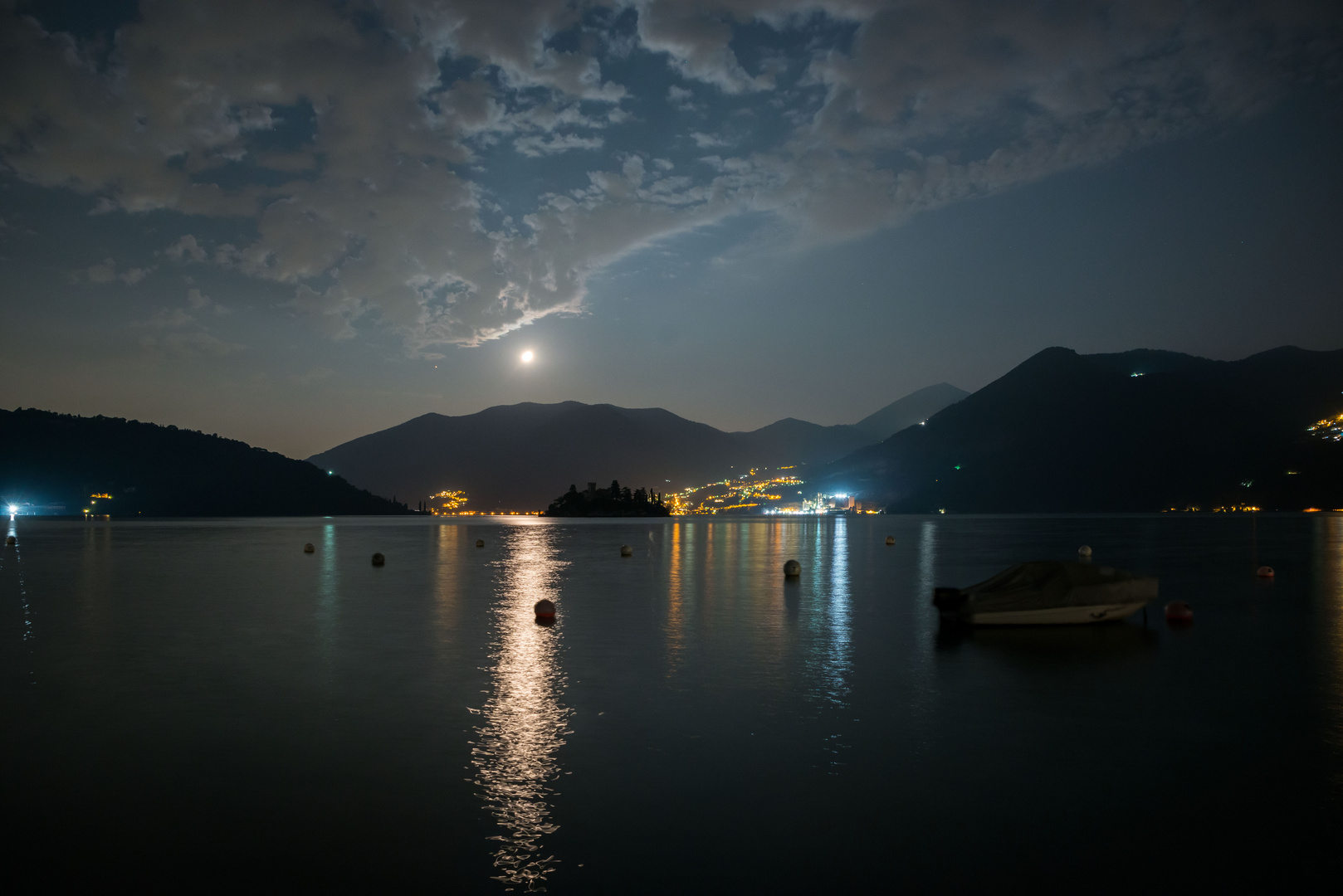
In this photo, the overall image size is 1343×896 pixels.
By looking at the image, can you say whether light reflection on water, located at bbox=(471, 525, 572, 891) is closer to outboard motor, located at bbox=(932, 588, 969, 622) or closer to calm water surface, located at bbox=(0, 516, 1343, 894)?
calm water surface, located at bbox=(0, 516, 1343, 894)

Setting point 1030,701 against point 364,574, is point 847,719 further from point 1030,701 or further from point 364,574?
point 364,574

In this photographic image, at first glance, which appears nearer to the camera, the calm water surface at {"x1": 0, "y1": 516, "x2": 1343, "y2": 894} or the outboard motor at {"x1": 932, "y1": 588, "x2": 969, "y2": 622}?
the calm water surface at {"x1": 0, "y1": 516, "x2": 1343, "y2": 894}

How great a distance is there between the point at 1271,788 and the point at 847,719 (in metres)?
5.08

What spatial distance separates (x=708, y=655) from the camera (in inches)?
675

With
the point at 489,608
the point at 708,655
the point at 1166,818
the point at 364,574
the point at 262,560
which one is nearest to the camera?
the point at 1166,818

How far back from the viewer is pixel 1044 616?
20562 millimetres

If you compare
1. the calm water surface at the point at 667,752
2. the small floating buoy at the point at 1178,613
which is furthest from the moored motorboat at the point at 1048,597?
the small floating buoy at the point at 1178,613

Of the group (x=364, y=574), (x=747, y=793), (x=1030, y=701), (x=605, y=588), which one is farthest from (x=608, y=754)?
(x=364, y=574)

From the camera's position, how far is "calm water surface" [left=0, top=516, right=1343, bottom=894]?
275 inches

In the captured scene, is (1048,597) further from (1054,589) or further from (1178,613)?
(1178,613)

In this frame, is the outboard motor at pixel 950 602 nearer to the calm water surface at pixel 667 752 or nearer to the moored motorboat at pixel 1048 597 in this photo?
the moored motorboat at pixel 1048 597

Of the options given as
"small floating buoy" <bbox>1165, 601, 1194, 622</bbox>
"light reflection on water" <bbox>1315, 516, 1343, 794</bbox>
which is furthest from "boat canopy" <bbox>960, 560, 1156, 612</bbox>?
"light reflection on water" <bbox>1315, 516, 1343, 794</bbox>

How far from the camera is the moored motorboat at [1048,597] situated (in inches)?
Answer: 807

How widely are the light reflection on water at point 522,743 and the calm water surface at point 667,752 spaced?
46 mm
